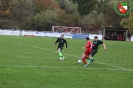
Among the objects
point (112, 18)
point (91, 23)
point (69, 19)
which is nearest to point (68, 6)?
point (69, 19)

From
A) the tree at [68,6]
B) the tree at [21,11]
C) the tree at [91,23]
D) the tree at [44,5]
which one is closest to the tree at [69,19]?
the tree at [91,23]

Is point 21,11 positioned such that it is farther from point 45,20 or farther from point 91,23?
point 91,23

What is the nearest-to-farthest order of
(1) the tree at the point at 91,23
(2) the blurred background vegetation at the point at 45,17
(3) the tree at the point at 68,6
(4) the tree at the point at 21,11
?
(2) the blurred background vegetation at the point at 45,17 < (4) the tree at the point at 21,11 < (1) the tree at the point at 91,23 < (3) the tree at the point at 68,6

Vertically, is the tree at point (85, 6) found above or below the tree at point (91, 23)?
above

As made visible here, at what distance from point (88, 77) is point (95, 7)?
102 meters

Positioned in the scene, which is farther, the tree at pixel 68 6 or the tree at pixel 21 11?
the tree at pixel 68 6

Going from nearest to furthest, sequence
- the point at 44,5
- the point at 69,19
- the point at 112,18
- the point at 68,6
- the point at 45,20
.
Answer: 1. the point at 45,20
2. the point at 69,19
3. the point at 44,5
4. the point at 68,6
5. the point at 112,18

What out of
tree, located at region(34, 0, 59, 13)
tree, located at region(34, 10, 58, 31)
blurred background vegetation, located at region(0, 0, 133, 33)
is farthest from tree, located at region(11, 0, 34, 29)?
tree, located at region(34, 10, 58, 31)

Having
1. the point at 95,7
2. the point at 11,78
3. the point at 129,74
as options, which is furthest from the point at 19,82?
the point at 95,7

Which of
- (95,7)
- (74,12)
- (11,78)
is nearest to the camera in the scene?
(11,78)

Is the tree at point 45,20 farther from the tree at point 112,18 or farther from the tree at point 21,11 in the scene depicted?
the tree at point 112,18

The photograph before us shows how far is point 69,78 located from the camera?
12922mm

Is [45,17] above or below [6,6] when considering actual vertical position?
below

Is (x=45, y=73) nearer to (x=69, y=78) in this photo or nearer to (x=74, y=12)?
(x=69, y=78)
